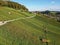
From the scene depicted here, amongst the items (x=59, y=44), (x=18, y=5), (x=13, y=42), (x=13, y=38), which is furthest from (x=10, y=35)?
(x=18, y=5)

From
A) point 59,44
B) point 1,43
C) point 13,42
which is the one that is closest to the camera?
point 1,43

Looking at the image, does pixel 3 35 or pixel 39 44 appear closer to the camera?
pixel 3 35

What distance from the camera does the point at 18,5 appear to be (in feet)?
291

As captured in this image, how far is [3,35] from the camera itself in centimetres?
2752

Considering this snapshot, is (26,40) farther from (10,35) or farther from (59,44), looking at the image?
(59,44)

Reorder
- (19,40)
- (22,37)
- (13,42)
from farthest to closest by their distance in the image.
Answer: (22,37), (19,40), (13,42)

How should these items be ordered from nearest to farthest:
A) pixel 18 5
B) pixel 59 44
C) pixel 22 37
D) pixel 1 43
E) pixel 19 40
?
1. pixel 1 43
2. pixel 19 40
3. pixel 22 37
4. pixel 59 44
5. pixel 18 5

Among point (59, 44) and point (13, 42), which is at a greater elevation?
point (13, 42)

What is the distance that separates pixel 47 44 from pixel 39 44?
56.6 inches

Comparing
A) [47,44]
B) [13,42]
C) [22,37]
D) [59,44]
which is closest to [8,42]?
[13,42]

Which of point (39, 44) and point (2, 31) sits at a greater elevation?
point (2, 31)

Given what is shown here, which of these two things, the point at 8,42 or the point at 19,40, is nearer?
the point at 8,42

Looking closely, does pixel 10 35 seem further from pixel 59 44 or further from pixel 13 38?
pixel 59 44

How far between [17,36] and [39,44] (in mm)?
3174
